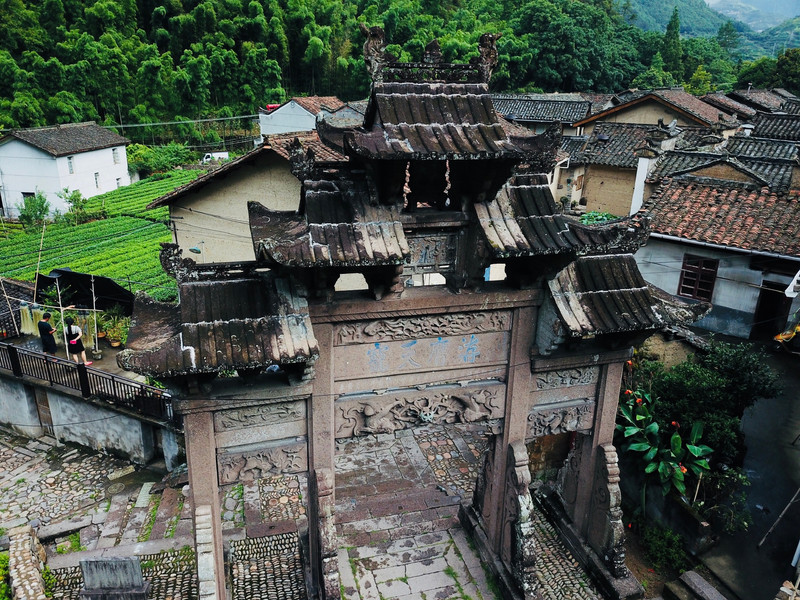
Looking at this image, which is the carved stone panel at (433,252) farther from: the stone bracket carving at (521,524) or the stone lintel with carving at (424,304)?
the stone bracket carving at (521,524)

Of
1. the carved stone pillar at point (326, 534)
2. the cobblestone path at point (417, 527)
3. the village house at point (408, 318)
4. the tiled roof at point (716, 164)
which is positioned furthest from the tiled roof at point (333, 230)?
the tiled roof at point (716, 164)

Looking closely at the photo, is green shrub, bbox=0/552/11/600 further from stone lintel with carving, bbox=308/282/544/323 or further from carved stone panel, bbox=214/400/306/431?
stone lintel with carving, bbox=308/282/544/323

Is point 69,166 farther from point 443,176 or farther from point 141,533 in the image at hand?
point 443,176

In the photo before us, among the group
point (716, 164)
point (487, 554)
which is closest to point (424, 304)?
point (487, 554)

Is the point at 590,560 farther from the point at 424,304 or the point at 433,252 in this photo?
the point at 433,252

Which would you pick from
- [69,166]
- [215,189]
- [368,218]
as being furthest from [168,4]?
[368,218]

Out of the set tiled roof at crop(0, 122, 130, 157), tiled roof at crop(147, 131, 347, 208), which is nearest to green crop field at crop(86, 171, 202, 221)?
tiled roof at crop(0, 122, 130, 157)
